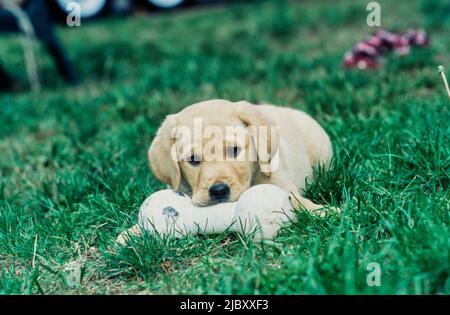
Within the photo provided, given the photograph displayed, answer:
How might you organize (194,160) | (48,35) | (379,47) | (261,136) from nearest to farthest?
(194,160)
(261,136)
(379,47)
(48,35)

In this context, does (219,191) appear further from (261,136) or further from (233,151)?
(261,136)

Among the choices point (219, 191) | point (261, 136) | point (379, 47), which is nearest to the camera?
point (219, 191)

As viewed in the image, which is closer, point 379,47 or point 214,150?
point 214,150

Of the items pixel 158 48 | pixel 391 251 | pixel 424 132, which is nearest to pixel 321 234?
pixel 391 251

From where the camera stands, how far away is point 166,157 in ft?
10.6

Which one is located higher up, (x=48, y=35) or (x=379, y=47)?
(x=48, y=35)

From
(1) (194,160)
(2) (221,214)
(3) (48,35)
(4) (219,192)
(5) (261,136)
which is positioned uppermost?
(3) (48,35)

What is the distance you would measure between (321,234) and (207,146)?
645 millimetres

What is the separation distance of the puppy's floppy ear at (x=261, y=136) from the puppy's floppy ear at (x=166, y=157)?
1.15 feet

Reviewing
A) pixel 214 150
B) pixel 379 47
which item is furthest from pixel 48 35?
pixel 214 150

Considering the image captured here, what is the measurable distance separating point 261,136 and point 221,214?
0.45 m

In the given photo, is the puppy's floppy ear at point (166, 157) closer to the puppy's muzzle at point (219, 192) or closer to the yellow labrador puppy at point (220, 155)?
the yellow labrador puppy at point (220, 155)

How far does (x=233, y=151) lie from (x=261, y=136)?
220 mm

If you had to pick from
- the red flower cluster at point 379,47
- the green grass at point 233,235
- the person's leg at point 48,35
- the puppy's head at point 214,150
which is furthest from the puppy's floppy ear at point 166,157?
the person's leg at point 48,35
